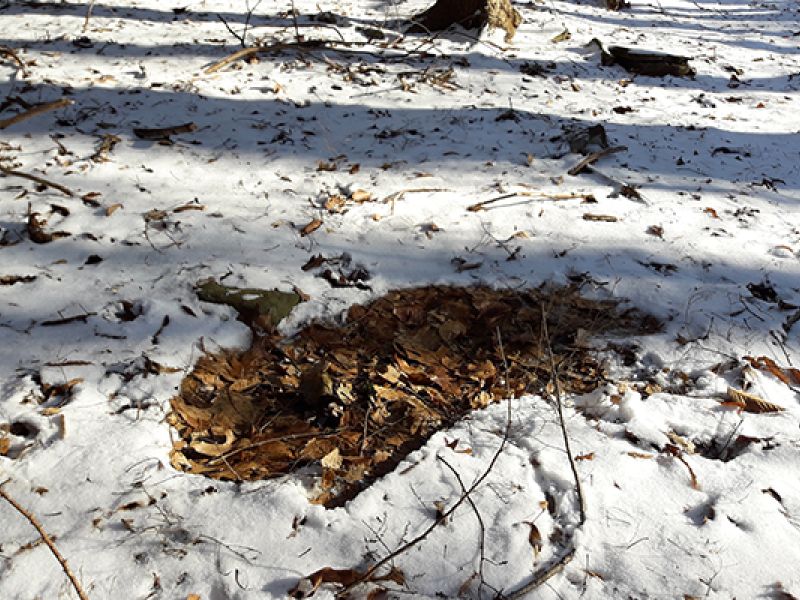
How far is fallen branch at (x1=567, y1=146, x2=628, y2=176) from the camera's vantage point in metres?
5.34

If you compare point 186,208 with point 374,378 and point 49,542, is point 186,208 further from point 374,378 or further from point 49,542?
point 49,542

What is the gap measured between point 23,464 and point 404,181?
11.9 feet

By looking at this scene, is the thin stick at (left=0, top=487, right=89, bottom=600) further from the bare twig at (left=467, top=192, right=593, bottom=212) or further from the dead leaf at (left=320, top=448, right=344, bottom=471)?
the bare twig at (left=467, top=192, right=593, bottom=212)

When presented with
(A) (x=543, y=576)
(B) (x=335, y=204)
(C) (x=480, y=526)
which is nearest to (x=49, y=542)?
(C) (x=480, y=526)

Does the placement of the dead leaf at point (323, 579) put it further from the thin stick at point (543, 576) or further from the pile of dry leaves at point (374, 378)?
the thin stick at point (543, 576)

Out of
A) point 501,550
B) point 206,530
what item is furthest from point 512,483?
point 206,530

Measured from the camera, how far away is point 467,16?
8180 millimetres

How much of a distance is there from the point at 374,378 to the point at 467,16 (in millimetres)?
6997

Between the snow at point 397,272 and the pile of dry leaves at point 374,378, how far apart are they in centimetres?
13

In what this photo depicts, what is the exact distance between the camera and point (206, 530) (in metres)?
2.26

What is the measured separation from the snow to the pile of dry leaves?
0.13 metres

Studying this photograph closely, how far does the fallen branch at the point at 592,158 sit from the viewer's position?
17.5ft

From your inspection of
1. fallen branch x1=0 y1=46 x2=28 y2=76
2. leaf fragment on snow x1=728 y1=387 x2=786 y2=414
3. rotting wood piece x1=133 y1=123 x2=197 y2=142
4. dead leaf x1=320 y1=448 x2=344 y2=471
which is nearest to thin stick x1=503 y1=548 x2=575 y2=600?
dead leaf x1=320 y1=448 x2=344 y2=471

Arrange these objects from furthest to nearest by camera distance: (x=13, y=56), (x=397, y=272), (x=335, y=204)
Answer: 1. (x=13, y=56)
2. (x=335, y=204)
3. (x=397, y=272)
